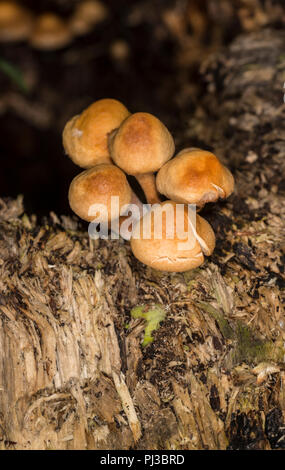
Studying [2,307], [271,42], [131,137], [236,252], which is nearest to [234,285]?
[236,252]

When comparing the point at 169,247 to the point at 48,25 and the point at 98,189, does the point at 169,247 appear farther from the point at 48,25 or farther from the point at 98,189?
the point at 48,25

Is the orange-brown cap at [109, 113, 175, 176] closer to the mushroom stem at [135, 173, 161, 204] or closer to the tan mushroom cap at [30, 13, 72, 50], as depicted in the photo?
the mushroom stem at [135, 173, 161, 204]

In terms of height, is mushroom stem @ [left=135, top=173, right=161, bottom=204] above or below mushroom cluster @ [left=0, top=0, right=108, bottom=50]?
below

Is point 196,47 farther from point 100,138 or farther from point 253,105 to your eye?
point 100,138

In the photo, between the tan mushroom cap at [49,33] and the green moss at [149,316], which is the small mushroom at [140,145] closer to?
the green moss at [149,316]

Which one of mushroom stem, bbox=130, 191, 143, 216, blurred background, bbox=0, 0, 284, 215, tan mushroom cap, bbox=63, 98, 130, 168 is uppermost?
blurred background, bbox=0, 0, 284, 215

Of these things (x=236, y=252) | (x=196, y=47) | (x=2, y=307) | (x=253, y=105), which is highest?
(x=196, y=47)

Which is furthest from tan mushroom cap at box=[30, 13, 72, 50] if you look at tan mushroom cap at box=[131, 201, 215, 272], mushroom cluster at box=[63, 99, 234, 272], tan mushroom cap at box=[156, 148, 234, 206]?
tan mushroom cap at box=[131, 201, 215, 272]
